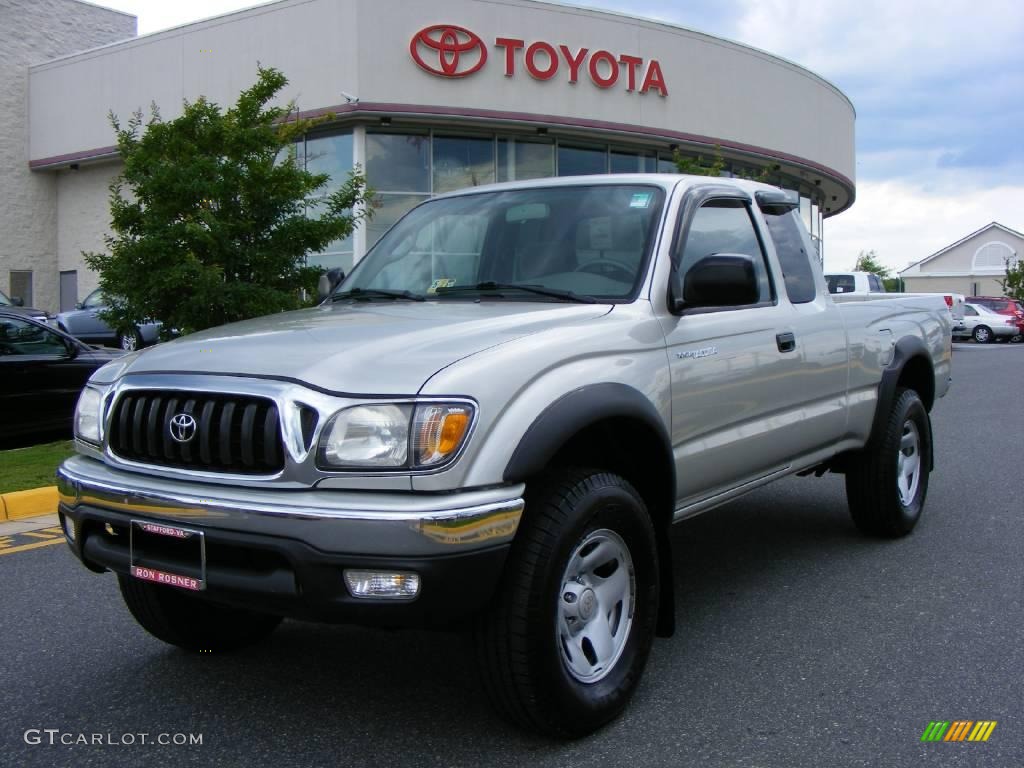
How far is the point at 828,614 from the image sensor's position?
15.1 ft

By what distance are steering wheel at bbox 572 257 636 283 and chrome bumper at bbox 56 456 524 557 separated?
1.31m

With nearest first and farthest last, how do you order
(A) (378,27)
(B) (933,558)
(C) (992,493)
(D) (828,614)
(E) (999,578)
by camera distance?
1. (D) (828,614)
2. (E) (999,578)
3. (B) (933,558)
4. (C) (992,493)
5. (A) (378,27)

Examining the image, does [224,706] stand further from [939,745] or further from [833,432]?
[833,432]

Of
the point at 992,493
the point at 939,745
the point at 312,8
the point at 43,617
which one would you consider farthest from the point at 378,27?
the point at 939,745

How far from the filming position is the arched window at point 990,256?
252 feet

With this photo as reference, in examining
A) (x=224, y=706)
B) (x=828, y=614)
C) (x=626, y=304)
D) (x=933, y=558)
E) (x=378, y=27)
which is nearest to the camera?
(x=224, y=706)

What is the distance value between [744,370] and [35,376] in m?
7.69

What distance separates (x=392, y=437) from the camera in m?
2.91

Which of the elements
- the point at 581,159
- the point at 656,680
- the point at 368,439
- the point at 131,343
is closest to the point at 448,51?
the point at 581,159

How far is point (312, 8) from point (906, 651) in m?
21.1

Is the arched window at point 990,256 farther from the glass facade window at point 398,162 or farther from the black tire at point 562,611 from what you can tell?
the black tire at point 562,611

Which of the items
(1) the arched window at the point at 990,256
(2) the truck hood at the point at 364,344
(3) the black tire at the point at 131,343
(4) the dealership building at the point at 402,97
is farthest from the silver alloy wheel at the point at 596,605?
(1) the arched window at the point at 990,256

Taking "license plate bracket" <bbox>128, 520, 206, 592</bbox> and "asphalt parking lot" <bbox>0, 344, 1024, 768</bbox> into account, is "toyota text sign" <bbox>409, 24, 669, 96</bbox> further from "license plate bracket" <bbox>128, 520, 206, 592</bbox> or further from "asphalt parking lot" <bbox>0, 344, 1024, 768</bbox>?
"license plate bracket" <bbox>128, 520, 206, 592</bbox>

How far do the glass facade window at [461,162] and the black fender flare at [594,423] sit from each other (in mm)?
19656
